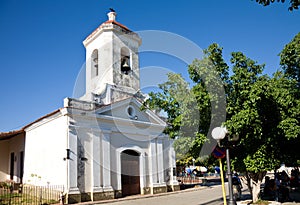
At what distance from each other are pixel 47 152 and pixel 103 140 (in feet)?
10.9

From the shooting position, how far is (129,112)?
1775cm

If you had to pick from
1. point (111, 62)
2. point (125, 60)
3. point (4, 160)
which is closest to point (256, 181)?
point (111, 62)

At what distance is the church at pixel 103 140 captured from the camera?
14.8 metres

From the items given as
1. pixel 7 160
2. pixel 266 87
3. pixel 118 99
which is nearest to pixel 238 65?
pixel 266 87

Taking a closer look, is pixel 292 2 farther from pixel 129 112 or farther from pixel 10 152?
pixel 10 152

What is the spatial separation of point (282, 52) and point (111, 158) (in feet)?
34.4

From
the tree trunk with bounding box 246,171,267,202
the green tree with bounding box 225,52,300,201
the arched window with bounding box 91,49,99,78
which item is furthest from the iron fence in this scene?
the green tree with bounding box 225,52,300,201

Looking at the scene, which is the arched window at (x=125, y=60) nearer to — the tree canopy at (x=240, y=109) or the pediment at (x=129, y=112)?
the pediment at (x=129, y=112)

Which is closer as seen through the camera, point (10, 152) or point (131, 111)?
point (131, 111)

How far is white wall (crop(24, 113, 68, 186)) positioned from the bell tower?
2.66 m

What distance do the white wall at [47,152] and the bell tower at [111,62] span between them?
2663 mm

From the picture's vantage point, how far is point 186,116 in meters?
9.47

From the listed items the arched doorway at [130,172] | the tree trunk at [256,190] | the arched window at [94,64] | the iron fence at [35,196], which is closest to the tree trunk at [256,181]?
the tree trunk at [256,190]

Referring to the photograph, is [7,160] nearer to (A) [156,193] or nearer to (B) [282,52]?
(A) [156,193]
